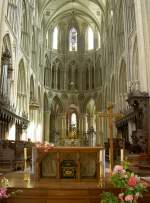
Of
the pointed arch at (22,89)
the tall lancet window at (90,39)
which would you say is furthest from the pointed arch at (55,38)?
the pointed arch at (22,89)

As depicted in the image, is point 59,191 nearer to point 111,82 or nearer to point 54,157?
point 54,157

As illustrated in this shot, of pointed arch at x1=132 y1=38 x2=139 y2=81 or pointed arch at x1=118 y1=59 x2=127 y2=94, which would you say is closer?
pointed arch at x1=132 y1=38 x2=139 y2=81

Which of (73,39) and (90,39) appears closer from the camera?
(90,39)

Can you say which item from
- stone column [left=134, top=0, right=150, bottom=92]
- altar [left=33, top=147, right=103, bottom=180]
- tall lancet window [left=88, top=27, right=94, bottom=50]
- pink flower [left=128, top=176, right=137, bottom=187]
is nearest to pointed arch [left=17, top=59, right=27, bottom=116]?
stone column [left=134, top=0, right=150, bottom=92]

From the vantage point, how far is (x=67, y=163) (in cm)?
970

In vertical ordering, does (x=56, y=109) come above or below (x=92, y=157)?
above

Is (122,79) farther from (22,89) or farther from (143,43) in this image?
(143,43)

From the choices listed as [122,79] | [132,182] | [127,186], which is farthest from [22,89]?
[132,182]

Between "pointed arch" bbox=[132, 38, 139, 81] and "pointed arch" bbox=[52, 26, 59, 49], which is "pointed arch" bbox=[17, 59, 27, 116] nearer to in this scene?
"pointed arch" bbox=[132, 38, 139, 81]

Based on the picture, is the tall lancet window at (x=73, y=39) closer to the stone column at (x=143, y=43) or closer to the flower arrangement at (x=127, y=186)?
the stone column at (x=143, y=43)

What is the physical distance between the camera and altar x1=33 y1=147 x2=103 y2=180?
9.46m

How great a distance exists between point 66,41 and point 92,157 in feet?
124

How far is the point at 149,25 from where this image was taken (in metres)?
16.7

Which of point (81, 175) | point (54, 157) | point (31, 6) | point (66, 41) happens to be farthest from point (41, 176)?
point (66, 41)
